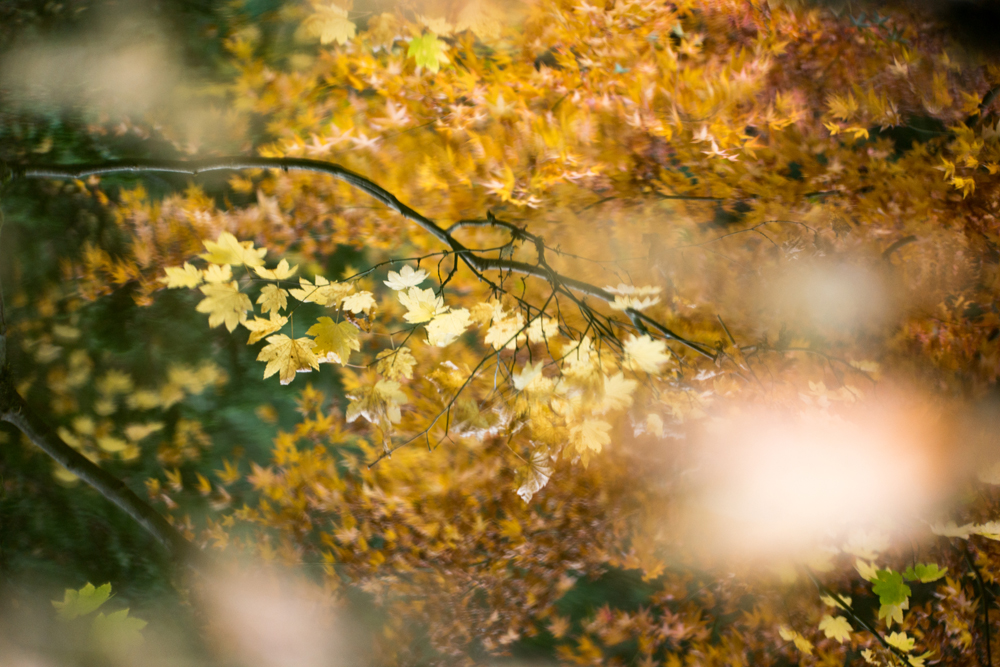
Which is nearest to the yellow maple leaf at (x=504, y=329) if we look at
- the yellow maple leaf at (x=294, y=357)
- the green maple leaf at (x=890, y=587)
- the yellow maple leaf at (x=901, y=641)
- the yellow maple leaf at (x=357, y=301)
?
the yellow maple leaf at (x=357, y=301)

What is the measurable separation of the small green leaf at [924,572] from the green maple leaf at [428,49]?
8.30ft

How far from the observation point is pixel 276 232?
63.6 inches

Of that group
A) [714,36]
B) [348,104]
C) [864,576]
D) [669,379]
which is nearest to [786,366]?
[669,379]

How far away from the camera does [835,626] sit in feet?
5.80

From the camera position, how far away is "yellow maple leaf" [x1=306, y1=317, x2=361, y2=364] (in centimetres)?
104

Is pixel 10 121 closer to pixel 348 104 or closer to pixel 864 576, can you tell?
pixel 348 104

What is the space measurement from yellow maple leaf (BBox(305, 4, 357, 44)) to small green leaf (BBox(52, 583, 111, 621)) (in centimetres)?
218

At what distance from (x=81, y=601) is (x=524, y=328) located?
207 cm

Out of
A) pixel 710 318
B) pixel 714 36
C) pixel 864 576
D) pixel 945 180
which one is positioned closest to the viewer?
pixel 714 36

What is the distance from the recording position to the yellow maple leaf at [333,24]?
1312 millimetres

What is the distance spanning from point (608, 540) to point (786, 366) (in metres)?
0.97

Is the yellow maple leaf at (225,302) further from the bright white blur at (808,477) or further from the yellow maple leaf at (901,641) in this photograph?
the yellow maple leaf at (901,641)

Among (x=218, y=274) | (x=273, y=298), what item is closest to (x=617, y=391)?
(x=273, y=298)

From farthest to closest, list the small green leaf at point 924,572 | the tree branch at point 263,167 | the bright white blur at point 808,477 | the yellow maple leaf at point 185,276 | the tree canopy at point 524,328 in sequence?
the small green leaf at point 924,572, the bright white blur at point 808,477, the tree canopy at point 524,328, the tree branch at point 263,167, the yellow maple leaf at point 185,276
